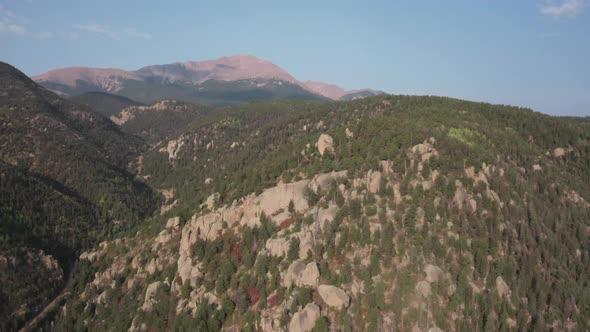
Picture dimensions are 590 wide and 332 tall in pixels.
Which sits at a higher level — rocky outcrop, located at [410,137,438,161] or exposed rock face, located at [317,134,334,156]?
rocky outcrop, located at [410,137,438,161]

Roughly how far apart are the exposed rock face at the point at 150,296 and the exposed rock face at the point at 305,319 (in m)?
43.7

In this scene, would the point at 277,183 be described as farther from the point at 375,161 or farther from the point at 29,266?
the point at 29,266

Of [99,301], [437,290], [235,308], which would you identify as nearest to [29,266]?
[99,301]

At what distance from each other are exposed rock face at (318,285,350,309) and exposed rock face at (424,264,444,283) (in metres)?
16.9

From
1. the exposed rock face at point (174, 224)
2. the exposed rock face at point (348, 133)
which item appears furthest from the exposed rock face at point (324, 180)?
the exposed rock face at point (174, 224)

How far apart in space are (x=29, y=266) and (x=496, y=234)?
141m

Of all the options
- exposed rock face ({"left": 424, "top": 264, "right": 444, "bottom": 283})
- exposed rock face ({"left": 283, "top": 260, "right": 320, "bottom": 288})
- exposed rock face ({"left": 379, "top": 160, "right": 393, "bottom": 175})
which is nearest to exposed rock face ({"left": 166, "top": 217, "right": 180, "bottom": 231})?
exposed rock face ({"left": 283, "top": 260, "right": 320, "bottom": 288})

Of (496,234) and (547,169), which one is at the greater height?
(547,169)

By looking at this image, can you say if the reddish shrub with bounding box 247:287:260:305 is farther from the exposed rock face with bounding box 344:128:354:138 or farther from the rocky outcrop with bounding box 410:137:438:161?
the exposed rock face with bounding box 344:128:354:138

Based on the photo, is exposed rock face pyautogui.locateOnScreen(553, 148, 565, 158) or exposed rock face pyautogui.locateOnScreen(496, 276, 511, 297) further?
exposed rock face pyautogui.locateOnScreen(553, 148, 565, 158)

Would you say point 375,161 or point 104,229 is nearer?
point 375,161

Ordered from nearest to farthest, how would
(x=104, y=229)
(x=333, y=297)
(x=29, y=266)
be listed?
(x=333, y=297)
(x=29, y=266)
(x=104, y=229)

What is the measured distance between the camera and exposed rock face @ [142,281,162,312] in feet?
343

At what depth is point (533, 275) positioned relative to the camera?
8388cm
